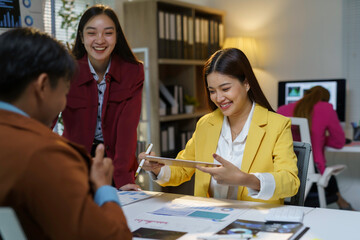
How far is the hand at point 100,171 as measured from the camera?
0.93 m

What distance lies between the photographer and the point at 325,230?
1.21 m

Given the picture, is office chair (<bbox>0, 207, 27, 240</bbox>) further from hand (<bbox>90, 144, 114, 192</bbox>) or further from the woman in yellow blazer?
the woman in yellow blazer

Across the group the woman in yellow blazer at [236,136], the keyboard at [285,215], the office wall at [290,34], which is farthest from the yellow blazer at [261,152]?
the office wall at [290,34]

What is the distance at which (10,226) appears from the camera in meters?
0.79

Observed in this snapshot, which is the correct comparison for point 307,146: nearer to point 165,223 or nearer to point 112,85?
point 165,223

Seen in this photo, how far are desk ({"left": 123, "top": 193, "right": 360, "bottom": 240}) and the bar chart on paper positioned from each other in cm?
125

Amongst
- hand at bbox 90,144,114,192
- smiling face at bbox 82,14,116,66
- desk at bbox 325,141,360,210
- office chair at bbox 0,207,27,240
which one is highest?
smiling face at bbox 82,14,116,66

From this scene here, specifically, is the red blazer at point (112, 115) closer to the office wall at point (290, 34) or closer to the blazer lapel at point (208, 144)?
the blazer lapel at point (208, 144)

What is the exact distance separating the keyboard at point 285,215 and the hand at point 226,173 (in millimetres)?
146

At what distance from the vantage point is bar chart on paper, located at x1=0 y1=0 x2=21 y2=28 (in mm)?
2211

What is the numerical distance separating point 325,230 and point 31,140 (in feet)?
2.71

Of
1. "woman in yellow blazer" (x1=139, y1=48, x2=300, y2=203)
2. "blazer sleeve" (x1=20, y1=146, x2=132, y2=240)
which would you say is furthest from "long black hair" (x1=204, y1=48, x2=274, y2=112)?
"blazer sleeve" (x1=20, y1=146, x2=132, y2=240)

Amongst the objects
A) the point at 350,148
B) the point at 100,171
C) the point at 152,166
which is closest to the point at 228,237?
the point at 100,171

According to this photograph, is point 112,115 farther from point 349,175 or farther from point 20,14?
point 349,175
